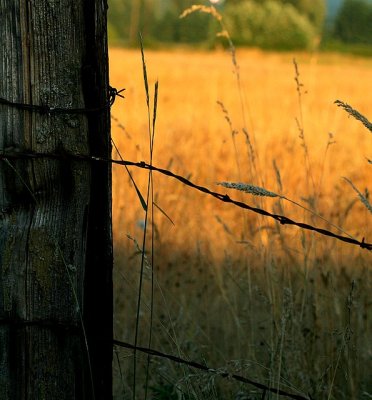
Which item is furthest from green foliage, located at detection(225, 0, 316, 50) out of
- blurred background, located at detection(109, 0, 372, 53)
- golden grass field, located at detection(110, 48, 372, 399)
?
golden grass field, located at detection(110, 48, 372, 399)

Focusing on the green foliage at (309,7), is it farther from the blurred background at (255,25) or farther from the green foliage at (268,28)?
the green foliage at (268,28)

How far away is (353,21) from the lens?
7162 cm

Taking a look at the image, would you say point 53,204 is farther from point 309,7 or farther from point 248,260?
point 309,7

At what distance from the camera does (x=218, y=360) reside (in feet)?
11.7

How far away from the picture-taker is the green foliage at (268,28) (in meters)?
56.4

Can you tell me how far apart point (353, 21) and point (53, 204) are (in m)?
72.7

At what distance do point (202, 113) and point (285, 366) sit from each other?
8889 millimetres

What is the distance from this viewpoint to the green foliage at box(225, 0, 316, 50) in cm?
5641

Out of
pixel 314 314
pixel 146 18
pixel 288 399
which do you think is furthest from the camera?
pixel 146 18

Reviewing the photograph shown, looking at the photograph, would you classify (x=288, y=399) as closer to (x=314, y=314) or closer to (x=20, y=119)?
(x=314, y=314)

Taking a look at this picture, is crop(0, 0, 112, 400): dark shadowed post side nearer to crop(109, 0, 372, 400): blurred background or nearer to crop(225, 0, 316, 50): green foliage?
crop(109, 0, 372, 400): blurred background

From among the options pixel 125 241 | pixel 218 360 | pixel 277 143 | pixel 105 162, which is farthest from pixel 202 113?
pixel 105 162

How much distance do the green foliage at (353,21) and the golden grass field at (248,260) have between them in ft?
188

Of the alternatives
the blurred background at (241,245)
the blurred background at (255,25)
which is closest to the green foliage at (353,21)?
the blurred background at (255,25)
